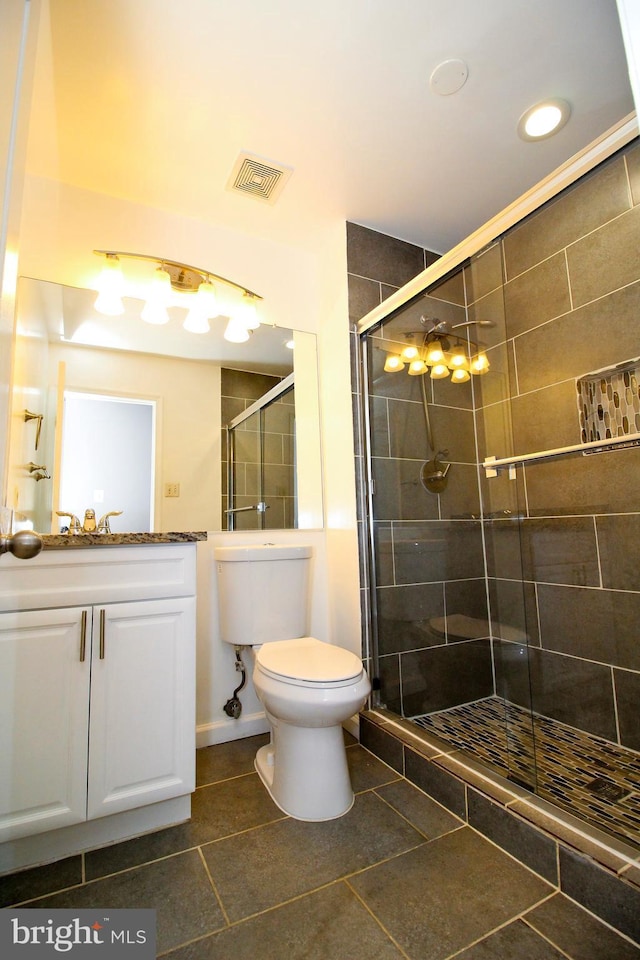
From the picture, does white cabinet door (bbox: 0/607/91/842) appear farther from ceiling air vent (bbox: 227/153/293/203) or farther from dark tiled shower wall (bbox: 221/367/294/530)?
ceiling air vent (bbox: 227/153/293/203)

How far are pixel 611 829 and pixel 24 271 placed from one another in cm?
251

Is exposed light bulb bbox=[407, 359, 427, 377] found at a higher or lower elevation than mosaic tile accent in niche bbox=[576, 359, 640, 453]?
higher

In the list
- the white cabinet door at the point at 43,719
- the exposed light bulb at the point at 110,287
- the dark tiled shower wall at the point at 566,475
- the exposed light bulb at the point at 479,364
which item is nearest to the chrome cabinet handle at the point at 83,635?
the white cabinet door at the point at 43,719

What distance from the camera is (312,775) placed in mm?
1357

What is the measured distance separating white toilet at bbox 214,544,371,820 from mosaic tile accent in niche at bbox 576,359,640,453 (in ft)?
4.27

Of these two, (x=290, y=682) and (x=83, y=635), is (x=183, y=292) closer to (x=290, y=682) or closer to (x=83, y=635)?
(x=83, y=635)

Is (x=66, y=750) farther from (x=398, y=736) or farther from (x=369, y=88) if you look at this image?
(x=369, y=88)

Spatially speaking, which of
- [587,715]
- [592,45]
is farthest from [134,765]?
[592,45]

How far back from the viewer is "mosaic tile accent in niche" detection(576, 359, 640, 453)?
1.62m

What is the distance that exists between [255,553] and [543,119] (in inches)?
75.8

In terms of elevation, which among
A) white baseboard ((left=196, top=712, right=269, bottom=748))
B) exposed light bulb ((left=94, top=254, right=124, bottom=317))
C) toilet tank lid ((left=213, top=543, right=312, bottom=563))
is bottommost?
white baseboard ((left=196, top=712, right=269, bottom=748))

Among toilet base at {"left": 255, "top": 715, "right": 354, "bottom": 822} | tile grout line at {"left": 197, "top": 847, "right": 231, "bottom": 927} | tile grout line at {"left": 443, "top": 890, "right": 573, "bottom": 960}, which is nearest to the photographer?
tile grout line at {"left": 443, "top": 890, "right": 573, "bottom": 960}

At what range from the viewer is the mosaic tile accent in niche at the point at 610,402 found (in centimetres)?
162

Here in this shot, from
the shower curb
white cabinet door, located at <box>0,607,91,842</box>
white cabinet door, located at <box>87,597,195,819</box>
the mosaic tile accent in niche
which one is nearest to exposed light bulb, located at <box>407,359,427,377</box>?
the mosaic tile accent in niche
